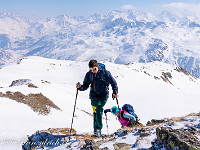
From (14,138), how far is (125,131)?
7.33 meters

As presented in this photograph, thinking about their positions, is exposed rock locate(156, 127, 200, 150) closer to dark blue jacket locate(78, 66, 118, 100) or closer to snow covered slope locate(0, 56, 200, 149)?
dark blue jacket locate(78, 66, 118, 100)

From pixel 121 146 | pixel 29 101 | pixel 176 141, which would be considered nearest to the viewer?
pixel 176 141

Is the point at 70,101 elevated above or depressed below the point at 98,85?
below

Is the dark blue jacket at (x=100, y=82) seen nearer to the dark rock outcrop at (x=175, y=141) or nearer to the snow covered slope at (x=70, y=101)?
the snow covered slope at (x=70, y=101)

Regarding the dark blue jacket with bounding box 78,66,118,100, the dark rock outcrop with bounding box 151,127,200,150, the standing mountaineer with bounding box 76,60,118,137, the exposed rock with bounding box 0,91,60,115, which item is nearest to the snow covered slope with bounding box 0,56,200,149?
the exposed rock with bounding box 0,91,60,115

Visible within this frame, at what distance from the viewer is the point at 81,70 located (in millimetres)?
78062

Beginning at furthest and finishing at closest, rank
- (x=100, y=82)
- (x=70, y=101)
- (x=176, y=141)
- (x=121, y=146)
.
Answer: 1. (x=70, y=101)
2. (x=100, y=82)
3. (x=121, y=146)
4. (x=176, y=141)

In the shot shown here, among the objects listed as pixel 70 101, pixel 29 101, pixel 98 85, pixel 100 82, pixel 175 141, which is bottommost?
pixel 175 141

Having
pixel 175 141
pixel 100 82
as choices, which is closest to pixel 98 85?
pixel 100 82

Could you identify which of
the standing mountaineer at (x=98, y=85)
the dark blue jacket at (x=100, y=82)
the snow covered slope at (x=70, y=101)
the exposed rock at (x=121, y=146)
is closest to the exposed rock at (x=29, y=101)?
the snow covered slope at (x=70, y=101)

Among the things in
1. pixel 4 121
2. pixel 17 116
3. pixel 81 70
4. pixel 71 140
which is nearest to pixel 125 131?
pixel 71 140

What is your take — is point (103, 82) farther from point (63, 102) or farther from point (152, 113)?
→ point (152, 113)

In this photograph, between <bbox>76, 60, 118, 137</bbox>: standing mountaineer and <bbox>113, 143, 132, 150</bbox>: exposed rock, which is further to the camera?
<bbox>76, 60, 118, 137</bbox>: standing mountaineer

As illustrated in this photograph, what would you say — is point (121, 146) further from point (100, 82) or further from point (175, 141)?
point (100, 82)
